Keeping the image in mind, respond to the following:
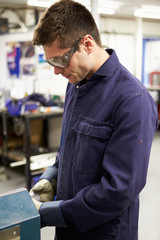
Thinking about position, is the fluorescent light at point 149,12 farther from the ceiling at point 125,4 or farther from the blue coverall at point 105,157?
the blue coverall at point 105,157

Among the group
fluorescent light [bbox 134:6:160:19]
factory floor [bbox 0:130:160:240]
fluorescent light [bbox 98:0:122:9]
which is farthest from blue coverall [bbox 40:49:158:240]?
fluorescent light [bbox 134:6:160:19]

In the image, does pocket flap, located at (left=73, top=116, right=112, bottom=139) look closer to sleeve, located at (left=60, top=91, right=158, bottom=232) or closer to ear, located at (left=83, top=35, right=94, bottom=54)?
sleeve, located at (left=60, top=91, right=158, bottom=232)

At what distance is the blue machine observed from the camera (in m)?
0.72

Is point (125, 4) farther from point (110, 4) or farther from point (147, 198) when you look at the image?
point (147, 198)

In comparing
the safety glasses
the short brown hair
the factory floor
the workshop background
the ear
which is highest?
the short brown hair


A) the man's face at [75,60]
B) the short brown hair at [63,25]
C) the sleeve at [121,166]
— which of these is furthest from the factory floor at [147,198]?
the short brown hair at [63,25]

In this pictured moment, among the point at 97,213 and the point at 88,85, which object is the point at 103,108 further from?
the point at 97,213

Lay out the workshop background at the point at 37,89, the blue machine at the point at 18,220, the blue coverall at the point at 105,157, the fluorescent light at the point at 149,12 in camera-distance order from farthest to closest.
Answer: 1. the fluorescent light at the point at 149,12
2. the workshop background at the point at 37,89
3. the blue coverall at the point at 105,157
4. the blue machine at the point at 18,220

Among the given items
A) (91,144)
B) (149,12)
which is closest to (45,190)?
(91,144)

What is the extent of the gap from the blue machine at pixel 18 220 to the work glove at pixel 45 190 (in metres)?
0.33

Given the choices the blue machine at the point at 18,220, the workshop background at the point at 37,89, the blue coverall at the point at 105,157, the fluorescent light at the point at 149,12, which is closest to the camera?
the blue machine at the point at 18,220

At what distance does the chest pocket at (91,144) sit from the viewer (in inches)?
34.6

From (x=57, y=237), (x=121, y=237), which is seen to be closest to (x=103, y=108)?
(x=121, y=237)

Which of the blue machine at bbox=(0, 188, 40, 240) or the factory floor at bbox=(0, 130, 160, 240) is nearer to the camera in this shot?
the blue machine at bbox=(0, 188, 40, 240)
